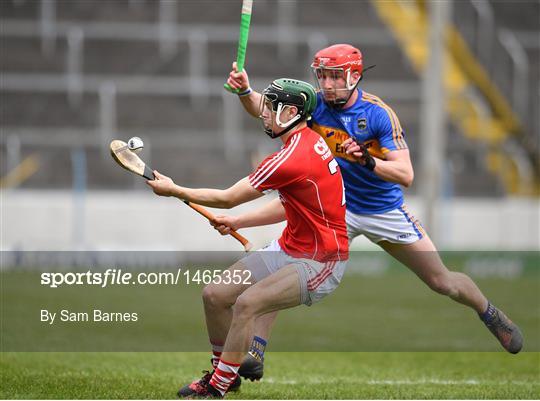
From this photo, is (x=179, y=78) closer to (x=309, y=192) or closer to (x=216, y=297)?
(x=216, y=297)

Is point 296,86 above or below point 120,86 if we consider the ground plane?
above

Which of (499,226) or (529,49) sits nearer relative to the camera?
(499,226)

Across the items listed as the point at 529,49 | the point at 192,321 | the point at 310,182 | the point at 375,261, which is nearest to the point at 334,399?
the point at 310,182

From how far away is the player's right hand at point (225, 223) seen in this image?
7461 mm

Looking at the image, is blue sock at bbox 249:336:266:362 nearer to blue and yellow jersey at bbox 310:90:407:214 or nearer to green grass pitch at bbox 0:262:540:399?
green grass pitch at bbox 0:262:540:399

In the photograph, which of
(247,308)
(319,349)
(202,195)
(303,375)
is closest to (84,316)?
(319,349)

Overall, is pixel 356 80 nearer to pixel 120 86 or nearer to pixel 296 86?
pixel 296 86

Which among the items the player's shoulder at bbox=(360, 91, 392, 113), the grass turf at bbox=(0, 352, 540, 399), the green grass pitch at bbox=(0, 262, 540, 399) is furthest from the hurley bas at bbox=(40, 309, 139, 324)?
the player's shoulder at bbox=(360, 91, 392, 113)

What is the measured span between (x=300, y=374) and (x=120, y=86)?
13.9 meters

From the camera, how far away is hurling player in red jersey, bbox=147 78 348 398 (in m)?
6.96

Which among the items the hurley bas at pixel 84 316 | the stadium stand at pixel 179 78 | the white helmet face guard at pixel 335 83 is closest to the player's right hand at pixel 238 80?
the white helmet face guard at pixel 335 83

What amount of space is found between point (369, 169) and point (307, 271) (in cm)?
100

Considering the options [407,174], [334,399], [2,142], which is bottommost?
[2,142]

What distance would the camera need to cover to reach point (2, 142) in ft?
64.7
